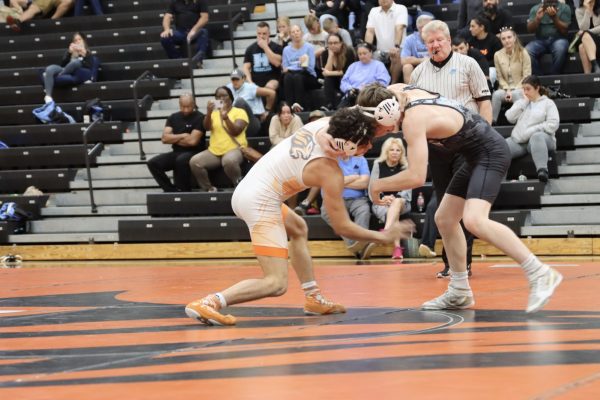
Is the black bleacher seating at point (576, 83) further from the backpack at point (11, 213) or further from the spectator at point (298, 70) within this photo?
the backpack at point (11, 213)

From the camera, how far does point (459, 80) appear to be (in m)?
8.13

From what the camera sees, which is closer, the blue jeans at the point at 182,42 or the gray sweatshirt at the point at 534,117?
the gray sweatshirt at the point at 534,117

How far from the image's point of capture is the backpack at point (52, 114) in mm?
16047

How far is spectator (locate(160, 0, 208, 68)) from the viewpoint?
16.3 metres

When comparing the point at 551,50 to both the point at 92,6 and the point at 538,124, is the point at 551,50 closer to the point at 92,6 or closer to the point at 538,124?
the point at 538,124

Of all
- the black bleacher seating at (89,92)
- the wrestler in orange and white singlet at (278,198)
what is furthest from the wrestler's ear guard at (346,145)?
the black bleacher seating at (89,92)

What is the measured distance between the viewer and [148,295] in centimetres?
820

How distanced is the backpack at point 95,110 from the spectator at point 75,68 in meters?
0.69

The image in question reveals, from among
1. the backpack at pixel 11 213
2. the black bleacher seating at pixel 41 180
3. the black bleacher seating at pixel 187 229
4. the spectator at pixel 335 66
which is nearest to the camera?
the black bleacher seating at pixel 187 229

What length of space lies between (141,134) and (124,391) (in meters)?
11.7

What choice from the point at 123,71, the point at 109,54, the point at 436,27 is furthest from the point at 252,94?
the point at 436,27

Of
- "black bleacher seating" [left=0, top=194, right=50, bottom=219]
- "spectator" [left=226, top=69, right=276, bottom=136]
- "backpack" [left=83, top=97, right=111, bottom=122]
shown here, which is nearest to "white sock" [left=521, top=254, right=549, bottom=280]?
"spectator" [left=226, top=69, right=276, bottom=136]

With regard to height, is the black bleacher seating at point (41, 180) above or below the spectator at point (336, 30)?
below

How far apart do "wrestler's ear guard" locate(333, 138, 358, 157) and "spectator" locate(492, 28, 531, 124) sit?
706 cm
